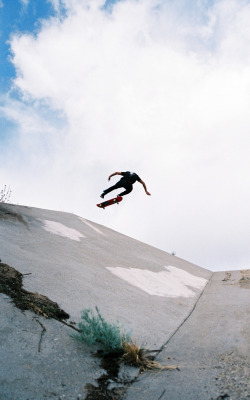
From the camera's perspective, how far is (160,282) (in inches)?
204

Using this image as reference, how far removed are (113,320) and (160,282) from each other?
244 centimetres

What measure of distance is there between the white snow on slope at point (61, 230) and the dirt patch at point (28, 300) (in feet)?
10.5

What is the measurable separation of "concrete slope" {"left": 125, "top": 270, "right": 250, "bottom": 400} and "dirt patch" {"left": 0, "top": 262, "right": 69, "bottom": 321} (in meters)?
1.09

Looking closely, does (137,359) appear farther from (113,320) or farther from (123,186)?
(123,186)

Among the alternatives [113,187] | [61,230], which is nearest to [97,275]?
[61,230]

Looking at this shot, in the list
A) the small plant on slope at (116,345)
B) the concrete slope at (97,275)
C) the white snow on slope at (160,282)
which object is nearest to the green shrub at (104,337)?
the small plant on slope at (116,345)

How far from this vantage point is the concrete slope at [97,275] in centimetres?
312

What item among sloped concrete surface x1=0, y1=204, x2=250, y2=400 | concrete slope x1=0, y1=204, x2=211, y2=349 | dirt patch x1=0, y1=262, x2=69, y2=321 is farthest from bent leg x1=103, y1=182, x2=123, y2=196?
dirt patch x1=0, y1=262, x2=69, y2=321

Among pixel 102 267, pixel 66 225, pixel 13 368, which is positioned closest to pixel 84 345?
pixel 13 368

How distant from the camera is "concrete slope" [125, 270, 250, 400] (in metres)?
1.82

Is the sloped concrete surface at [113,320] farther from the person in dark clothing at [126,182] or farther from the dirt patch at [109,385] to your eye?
the person in dark clothing at [126,182]

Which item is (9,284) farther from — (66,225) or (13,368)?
(66,225)

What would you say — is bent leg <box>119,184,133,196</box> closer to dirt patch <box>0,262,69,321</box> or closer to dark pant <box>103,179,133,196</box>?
dark pant <box>103,179,133,196</box>

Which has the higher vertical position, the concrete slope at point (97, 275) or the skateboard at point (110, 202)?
the skateboard at point (110, 202)
